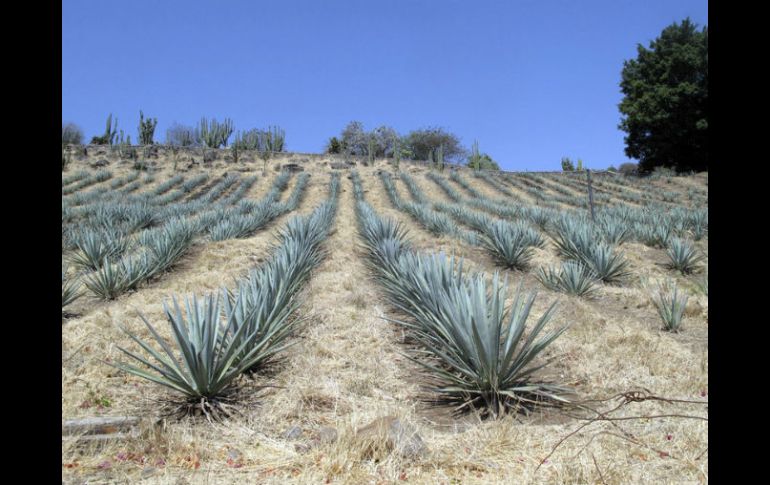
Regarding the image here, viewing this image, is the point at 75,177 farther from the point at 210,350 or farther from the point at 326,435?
the point at 326,435

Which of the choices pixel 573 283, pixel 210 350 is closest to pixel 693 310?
pixel 573 283

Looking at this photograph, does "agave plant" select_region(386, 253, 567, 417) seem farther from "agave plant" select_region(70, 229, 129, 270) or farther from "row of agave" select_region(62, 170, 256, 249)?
"row of agave" select_region(62, 170, 256, 249)

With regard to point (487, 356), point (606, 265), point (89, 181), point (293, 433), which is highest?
point (89, 181)

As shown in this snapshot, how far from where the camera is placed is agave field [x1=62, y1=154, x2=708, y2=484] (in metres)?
2.17

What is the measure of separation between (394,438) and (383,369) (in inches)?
51.7

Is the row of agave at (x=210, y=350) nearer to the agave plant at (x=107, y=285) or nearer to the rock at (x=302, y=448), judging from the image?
the rock at (x=302, y=448)

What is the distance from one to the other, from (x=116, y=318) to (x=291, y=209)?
12546 millimetres

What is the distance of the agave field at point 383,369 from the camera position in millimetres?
2170

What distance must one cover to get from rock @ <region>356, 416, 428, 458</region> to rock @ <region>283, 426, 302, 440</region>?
0.42m

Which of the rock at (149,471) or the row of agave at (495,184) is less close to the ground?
the row of agave at (495,184)

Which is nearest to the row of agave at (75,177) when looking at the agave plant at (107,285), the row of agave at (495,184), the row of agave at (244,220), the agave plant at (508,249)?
the row of agave at (244,220)

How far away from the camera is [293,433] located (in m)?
2.55

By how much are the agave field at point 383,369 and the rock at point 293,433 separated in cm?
2

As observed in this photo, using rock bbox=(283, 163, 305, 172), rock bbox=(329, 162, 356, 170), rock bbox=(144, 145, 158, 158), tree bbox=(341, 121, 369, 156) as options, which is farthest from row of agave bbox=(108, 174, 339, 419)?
tree bbox=(341, 121, 369, 156)
